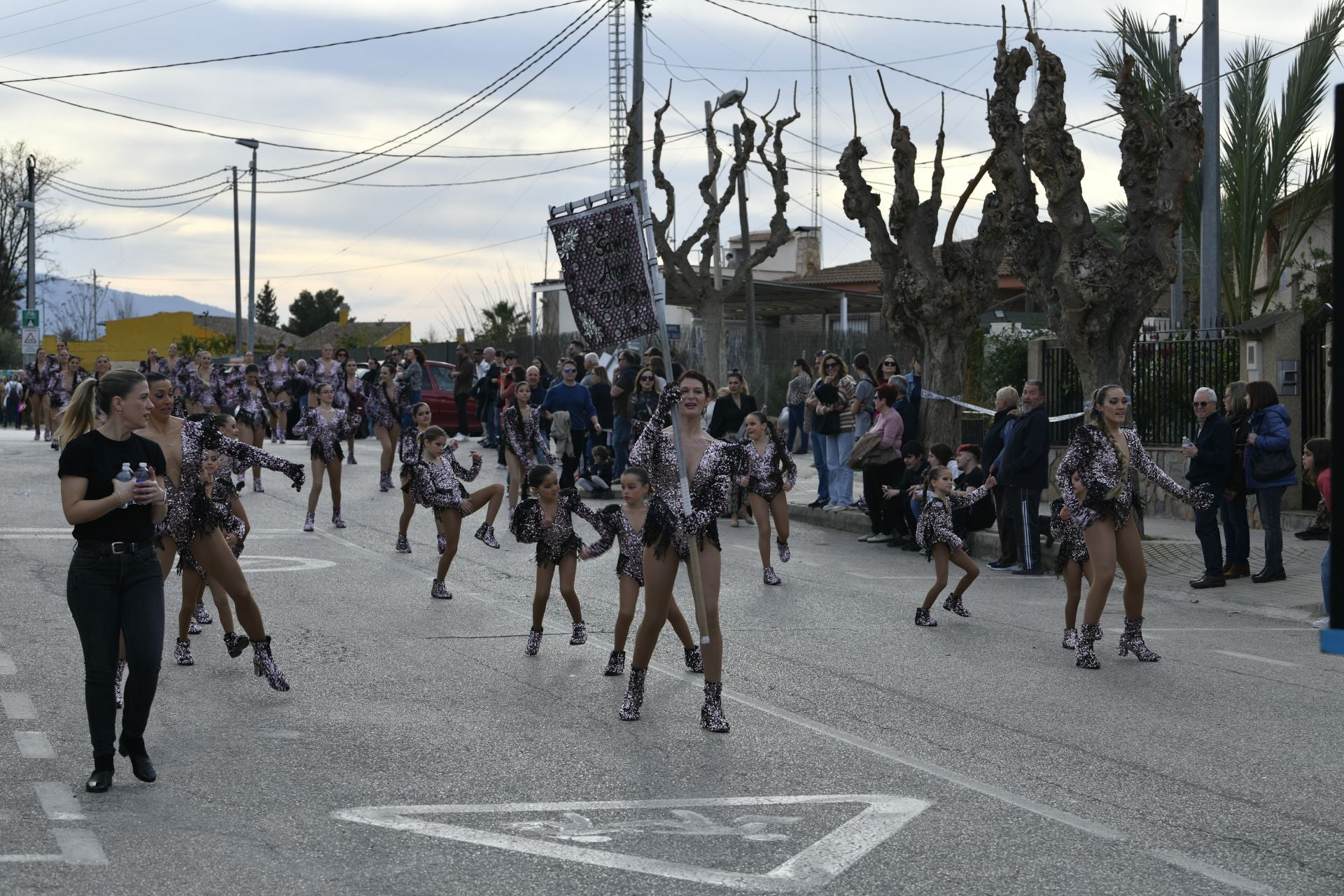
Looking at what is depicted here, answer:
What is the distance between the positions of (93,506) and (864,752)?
3.63 m

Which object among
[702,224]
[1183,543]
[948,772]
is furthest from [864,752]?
[702,224]

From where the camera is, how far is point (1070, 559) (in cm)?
1106

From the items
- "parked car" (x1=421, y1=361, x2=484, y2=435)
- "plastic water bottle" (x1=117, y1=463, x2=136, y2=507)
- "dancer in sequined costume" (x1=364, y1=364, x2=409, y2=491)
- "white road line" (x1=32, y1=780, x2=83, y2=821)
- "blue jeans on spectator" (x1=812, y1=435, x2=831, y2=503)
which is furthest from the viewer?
"parked car" (x1=421, y1=361, x2=484, y2=435)

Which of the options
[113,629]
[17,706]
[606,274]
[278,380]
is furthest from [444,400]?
[113,629]

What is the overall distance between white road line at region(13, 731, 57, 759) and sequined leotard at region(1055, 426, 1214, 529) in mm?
6132

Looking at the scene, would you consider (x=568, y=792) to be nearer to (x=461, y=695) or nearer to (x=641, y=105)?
(x=461, y=695)

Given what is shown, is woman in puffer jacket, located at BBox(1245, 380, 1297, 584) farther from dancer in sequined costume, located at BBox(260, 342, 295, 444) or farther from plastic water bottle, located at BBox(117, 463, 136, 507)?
dancer in sequined costume, located at BBox(260, 342, 295, 444)

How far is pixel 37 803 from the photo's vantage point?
261 inches

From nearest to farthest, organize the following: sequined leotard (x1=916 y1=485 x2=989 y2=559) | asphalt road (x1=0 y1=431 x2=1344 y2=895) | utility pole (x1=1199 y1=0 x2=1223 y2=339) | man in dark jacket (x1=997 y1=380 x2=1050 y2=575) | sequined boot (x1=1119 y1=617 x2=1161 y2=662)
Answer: asphalt road (x1=0 y1=431 x2=1344 y2=895)
sequined boot (x1=1119 y1=617 x2=1161 y2=662)
sequined leotard (x1=916 y1=485 x2=989 y2=559)
man in dark jacket (x1=997 y1=380 x2=1050 y2=575)
utility pole (x1=1199 y1=0 x2=1223 y2=339)

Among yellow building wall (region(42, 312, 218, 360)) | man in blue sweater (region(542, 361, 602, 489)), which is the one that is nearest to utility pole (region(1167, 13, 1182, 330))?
man in blue sweater (region(542, 361, 602, 489))

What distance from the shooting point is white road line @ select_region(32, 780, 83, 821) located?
6439 mm

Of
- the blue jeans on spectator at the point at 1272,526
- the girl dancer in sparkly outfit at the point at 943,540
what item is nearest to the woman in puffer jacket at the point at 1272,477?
the blue jeans on spectator at the point at 1272,526

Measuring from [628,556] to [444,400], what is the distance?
2379 cm

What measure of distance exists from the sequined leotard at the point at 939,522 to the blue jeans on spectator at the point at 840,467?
7.45m
